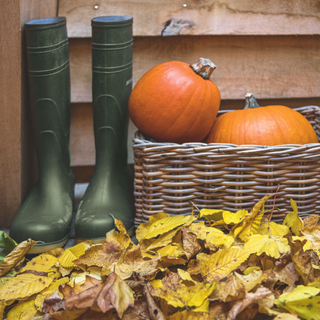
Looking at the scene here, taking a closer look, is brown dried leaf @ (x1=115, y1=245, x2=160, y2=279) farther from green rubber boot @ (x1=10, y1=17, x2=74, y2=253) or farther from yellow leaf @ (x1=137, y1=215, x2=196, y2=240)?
green rubber boot @ (x1=10, y1=17, x2=74, y2=253)

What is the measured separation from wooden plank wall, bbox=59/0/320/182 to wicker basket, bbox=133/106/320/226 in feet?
1.63

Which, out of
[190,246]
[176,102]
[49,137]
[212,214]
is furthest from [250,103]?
[49,137]

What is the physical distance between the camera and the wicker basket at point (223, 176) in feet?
2.61

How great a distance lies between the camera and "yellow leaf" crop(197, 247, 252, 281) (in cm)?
61

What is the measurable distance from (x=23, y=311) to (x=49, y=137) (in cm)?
50

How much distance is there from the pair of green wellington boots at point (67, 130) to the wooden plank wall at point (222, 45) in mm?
215

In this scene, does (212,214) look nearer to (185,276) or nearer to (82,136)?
(185,276)

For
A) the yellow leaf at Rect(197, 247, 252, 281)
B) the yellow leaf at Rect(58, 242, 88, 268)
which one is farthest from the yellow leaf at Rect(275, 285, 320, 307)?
the yellow leaf at Rect(58, 242, 88, 268)

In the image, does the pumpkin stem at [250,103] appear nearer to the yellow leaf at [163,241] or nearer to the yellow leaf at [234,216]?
the yellow leaf at [234,216]

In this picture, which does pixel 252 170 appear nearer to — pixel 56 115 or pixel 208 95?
pixel 208 95

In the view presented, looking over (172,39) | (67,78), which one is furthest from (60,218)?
(172,39)

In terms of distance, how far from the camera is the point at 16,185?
3.29ft

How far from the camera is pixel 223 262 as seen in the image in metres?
0.63

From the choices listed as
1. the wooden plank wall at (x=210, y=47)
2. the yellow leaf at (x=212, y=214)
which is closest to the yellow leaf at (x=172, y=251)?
the yellow leaf at (x=212, y=214)
